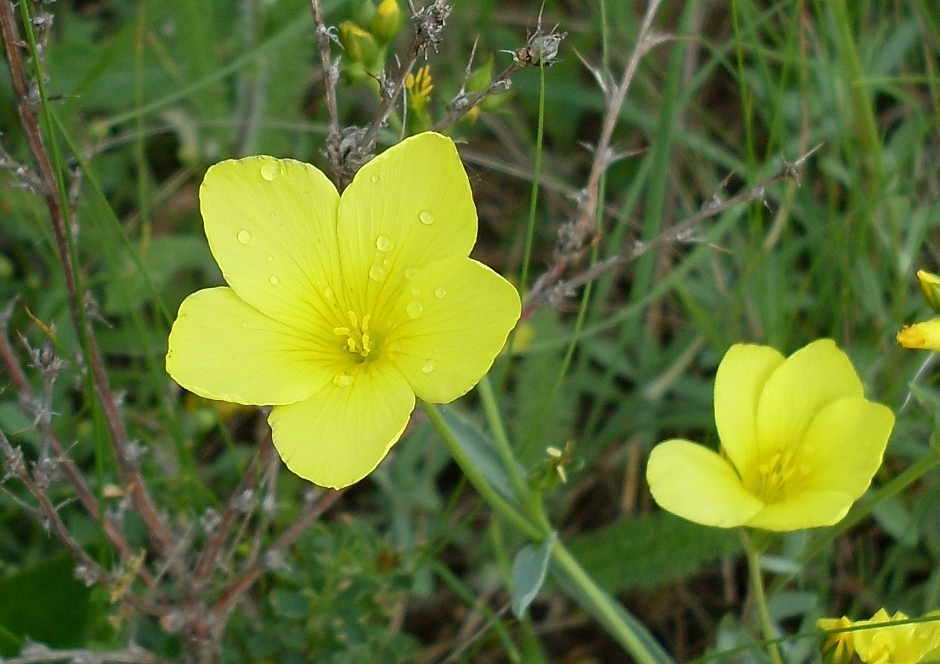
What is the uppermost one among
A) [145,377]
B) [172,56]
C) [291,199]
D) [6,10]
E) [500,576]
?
[6,10]

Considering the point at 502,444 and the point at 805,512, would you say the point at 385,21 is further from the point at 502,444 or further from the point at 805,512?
the point at 805,512

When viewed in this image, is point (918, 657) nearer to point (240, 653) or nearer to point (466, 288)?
point (466, 288)

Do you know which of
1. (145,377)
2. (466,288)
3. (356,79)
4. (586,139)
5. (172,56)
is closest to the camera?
(466,288)

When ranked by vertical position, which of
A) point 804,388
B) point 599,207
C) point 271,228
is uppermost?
point 271,228

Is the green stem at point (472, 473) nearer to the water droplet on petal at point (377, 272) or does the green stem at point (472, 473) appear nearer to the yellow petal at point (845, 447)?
the water droplet on petal at point (377, 272)

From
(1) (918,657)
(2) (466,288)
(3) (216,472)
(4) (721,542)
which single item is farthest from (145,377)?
(1) (918,657)

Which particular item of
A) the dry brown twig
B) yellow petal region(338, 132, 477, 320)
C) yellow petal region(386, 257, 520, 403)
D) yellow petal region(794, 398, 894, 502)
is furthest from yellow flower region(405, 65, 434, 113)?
yellow petal region(794, 398, 894, 502)

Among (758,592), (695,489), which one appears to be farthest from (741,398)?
(758,592)
